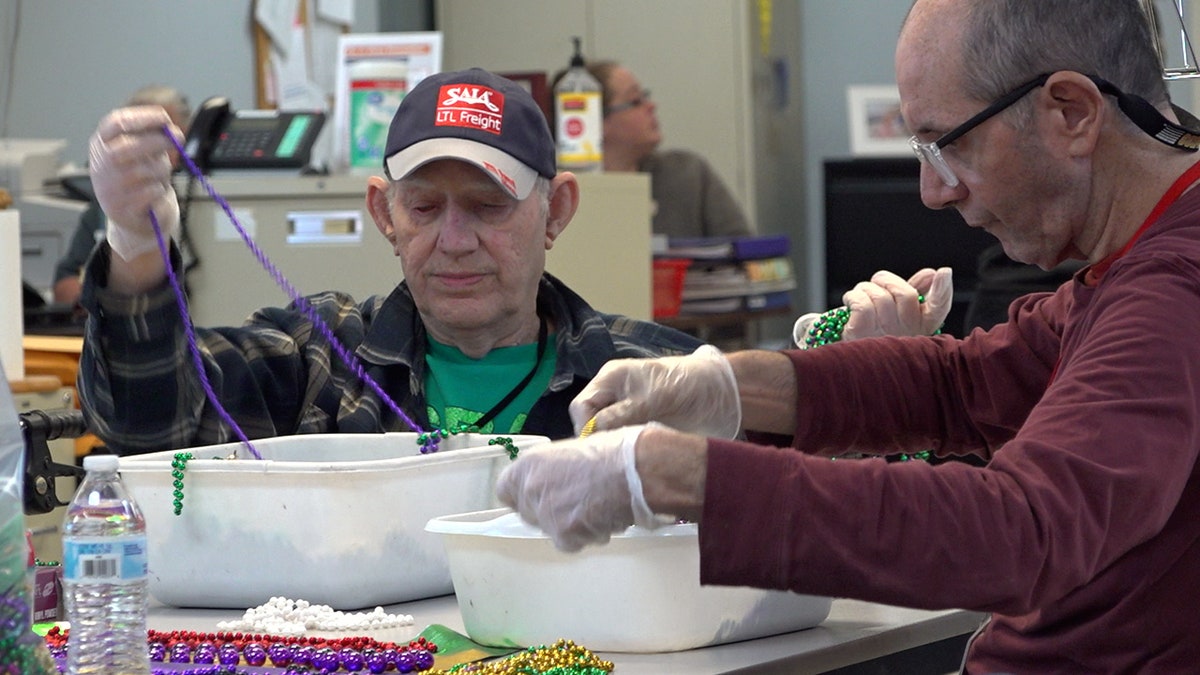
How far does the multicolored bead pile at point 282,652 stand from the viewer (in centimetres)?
127

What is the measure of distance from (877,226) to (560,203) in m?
4.33

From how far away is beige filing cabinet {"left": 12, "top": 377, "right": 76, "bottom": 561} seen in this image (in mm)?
2623

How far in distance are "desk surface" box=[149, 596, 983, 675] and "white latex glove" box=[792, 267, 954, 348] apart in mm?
367

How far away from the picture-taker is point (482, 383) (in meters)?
1.97

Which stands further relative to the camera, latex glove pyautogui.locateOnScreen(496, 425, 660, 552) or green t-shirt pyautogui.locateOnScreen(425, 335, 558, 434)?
green t-shirt pyautogui.locateOnScreen(425, 335, 558, 434)

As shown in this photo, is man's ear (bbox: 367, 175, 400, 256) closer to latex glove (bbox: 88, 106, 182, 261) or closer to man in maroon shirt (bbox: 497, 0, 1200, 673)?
latex glove (bbox: 88, 106, 182, 261)

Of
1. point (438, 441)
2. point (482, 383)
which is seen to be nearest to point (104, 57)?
point (482, 383)

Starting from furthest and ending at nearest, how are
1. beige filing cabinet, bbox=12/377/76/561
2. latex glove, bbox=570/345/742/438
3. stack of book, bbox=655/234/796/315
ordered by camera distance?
stack of book, bbox=655/234/796/315 < beige filing cabinet, bbox=12/377/76/561 < latex glove, bbox=570/345/742/438

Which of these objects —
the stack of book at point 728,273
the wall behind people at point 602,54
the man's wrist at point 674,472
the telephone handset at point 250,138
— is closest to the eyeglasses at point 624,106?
the wall behind people at point 602,54

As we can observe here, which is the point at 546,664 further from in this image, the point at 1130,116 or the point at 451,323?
the point at 451,323

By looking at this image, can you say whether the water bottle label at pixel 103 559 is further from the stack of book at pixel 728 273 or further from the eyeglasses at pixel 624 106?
the eyeglasses at pixel 624 106

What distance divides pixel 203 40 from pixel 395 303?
3.62 m

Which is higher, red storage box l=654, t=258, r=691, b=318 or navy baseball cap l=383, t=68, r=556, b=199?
navy baseball cap l=383, t=68, r=556, b=199

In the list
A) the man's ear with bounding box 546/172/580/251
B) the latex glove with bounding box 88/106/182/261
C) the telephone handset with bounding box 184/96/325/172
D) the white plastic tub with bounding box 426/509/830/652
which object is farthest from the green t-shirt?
the telephone handset with bounding box 184/96/325/172
